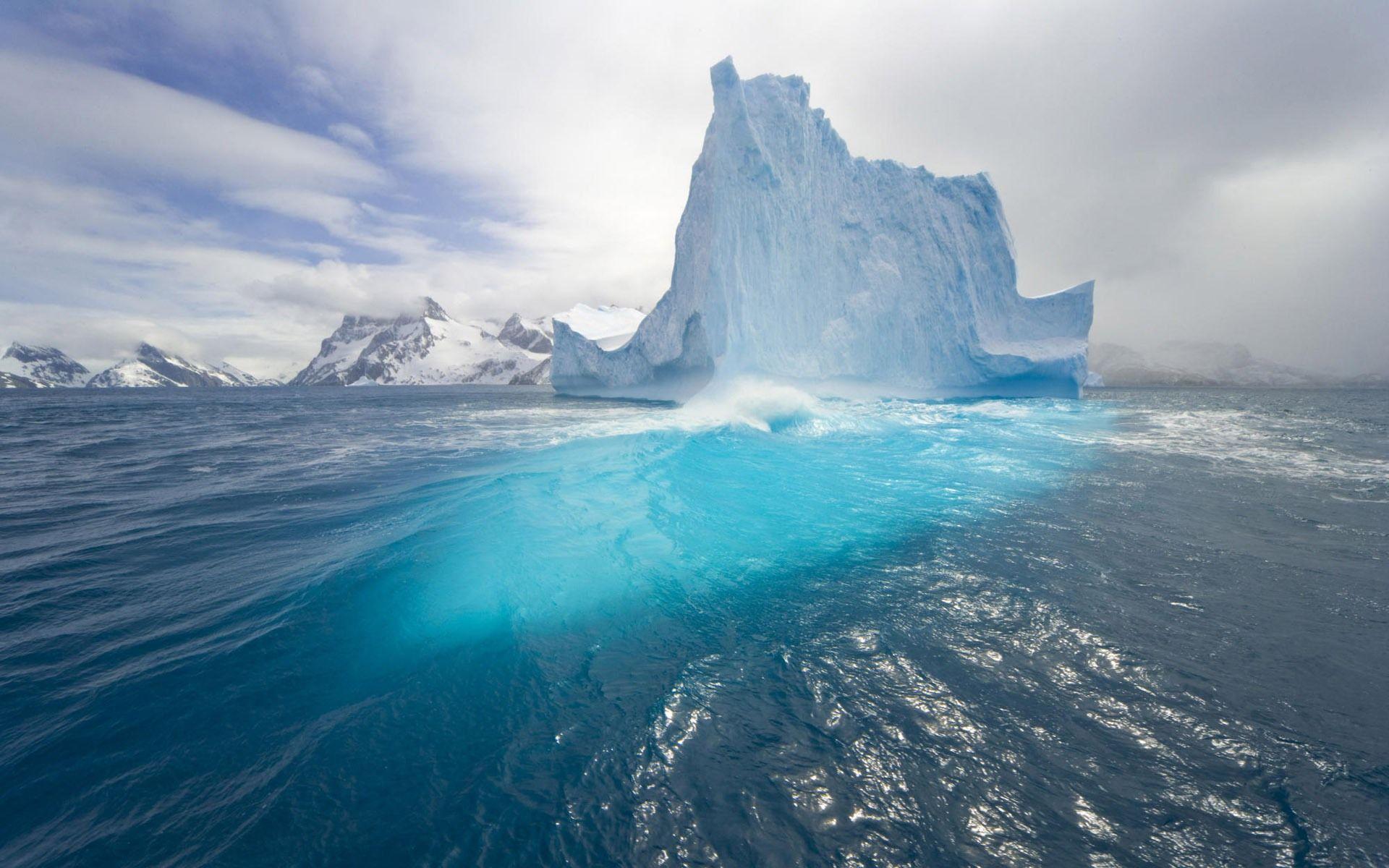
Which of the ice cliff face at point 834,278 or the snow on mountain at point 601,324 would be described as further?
the snow on mountain at point 601,324

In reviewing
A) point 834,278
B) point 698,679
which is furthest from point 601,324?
point 698,679

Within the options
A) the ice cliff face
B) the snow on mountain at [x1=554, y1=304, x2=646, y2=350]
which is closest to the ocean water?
the ice cliff face

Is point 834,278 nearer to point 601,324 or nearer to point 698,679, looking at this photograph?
point 601,324

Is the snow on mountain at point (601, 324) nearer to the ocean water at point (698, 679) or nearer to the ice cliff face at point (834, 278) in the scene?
the ice cliff face at point (834, 278)

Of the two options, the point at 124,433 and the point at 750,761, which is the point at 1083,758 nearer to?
the point at 750,761

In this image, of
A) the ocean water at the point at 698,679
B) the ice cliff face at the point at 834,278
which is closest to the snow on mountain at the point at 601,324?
the ice cliff face at the point at 834,278

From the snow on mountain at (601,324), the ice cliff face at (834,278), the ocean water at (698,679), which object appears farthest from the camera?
the snow on mountain at (601,324)

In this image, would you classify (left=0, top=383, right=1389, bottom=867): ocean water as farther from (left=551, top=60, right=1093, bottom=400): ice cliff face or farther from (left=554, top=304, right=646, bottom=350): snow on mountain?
(left=554, top=304, right=646, bottom=350): snow on mountain
